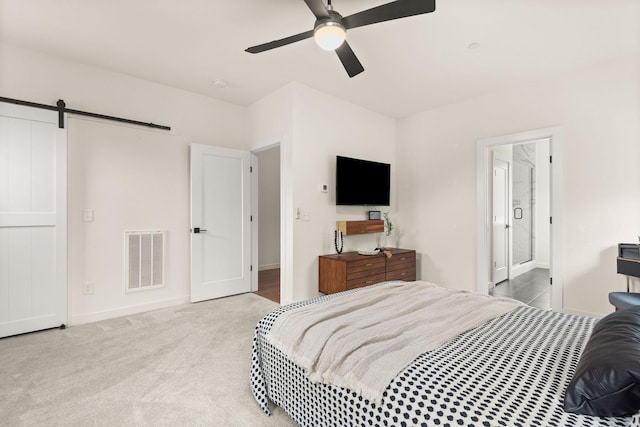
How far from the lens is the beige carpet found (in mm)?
1696

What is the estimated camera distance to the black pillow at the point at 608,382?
0.83 metres

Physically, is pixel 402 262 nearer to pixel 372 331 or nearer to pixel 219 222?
pixel 219 222

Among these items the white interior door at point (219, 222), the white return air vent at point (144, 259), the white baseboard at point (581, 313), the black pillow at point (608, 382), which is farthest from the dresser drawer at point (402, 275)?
the black pillow at point (608, 382)

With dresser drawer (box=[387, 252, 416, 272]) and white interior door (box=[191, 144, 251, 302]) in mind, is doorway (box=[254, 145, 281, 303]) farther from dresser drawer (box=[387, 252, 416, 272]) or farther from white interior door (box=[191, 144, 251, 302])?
dresser drawer (box=[387, 252, 416, 272])

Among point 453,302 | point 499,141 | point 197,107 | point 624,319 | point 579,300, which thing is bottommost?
point 579,300

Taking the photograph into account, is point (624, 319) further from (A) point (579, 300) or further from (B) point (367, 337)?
(A) point (579, 300)

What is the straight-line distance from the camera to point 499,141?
147 inches

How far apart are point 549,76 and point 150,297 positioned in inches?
205

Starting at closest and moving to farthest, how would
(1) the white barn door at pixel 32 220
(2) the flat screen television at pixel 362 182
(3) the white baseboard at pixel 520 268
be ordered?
1. (1) the white barn door at pixel 32 220
2. (2) the flat screen television at pixel 362 182
3. (3) the white baseboard at pixel 520 268

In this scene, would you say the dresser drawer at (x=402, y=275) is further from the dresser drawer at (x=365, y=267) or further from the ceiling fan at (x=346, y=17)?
the ceiling fan at (x=346, y=17)

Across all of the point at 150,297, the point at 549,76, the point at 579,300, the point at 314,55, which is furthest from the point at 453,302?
the point at 150,297

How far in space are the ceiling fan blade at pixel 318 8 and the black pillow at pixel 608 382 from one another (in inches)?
81.8

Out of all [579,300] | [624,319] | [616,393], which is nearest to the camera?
[616,393]

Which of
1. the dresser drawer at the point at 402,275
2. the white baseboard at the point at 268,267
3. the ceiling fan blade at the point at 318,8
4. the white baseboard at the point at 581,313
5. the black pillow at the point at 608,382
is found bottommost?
the white baseboard at the point at 268,267
